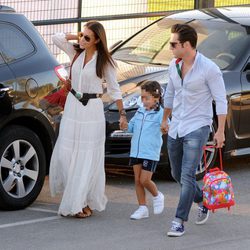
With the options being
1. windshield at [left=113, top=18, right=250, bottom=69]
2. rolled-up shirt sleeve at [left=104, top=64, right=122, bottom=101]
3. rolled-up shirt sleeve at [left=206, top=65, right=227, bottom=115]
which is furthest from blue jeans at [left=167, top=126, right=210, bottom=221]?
windshield at [left=113, top=18, right=250, bottom=69]

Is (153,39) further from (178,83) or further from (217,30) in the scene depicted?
(178,83)

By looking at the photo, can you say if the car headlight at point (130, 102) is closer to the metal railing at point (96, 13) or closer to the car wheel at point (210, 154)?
the car wheel at point (210, 154)

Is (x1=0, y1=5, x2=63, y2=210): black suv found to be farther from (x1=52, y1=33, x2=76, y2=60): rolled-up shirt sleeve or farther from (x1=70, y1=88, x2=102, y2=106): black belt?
(x1=70, y1=88, x2=102, y2=106): black belt

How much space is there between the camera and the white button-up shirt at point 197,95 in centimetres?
811

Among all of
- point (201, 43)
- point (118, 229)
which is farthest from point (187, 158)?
point (201, 43)

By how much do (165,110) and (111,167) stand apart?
222 cm

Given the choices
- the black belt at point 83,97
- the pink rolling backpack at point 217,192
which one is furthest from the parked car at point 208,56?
the pink rolling backpack at point 217,192

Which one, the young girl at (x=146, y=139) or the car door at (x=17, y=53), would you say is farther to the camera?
the car door at (x=17, y=53)

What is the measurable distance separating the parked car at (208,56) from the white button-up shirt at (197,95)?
6.89 feet

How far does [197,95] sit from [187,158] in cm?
51

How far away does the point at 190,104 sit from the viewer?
322 inches

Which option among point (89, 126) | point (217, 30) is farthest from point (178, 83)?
point (217, 30)

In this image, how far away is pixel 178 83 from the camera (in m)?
8.24

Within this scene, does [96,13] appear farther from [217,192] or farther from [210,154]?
[217,192]
